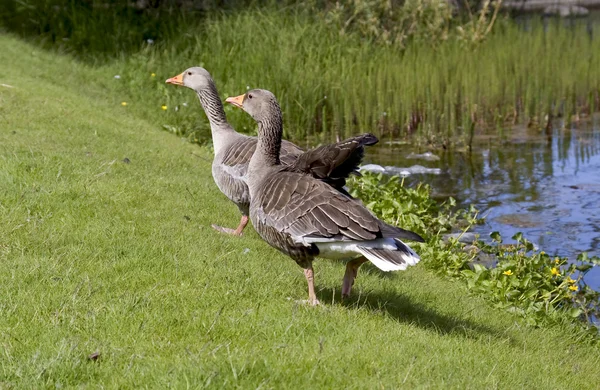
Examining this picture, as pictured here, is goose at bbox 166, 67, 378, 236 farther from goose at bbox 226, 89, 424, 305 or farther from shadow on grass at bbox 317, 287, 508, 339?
shadow on grass at bbox 317, 287, 508, 339

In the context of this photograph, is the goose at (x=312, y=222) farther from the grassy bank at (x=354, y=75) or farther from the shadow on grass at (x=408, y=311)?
the grassy bank at (x=354, y=75)

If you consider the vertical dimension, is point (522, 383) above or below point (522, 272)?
above

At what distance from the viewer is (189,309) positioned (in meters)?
5.23

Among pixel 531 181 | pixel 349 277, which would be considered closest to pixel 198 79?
pixel 349 277

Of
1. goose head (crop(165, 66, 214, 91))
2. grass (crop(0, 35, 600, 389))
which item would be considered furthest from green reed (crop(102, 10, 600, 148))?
grass (crop(0, 35, 600, 389))

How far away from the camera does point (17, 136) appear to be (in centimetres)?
913

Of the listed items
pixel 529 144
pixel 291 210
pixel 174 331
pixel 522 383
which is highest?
pixel 291 210

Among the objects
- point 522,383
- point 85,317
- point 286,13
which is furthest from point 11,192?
point 286,13

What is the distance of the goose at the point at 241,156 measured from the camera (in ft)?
18.9

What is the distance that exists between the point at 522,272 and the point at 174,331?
4.07m

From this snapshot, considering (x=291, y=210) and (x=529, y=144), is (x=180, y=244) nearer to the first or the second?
(x=291, y=210)

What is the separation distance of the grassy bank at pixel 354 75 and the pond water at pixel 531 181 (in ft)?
1.68

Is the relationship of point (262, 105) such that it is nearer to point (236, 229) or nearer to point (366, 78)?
point (236, 229)

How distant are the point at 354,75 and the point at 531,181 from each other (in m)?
4.12
